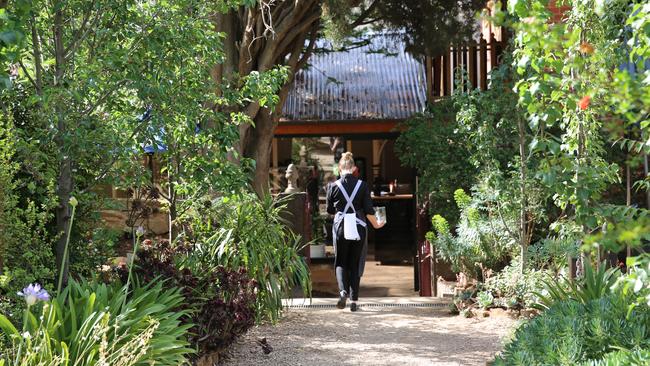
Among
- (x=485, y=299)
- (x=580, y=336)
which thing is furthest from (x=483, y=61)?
(x=580, y=336)

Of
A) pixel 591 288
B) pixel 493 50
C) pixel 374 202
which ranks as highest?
pixel 493 50

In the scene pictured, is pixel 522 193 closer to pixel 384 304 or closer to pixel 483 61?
pixel 384 304

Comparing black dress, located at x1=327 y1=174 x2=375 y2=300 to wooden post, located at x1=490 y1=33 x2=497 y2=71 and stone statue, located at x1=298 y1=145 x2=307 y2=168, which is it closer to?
wooden post, located at x1=490 y1=33 x2=497 y2=71

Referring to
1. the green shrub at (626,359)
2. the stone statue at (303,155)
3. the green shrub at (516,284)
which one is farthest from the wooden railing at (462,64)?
the green shrub at (626,359)

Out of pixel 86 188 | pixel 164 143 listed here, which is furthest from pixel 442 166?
pixel 86 188

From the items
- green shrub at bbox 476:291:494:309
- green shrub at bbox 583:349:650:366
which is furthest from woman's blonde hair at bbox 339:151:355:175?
green shrub at bbox 583:349:650:366

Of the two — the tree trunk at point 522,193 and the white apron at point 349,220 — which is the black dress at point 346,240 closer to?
the white apron at point 349,220

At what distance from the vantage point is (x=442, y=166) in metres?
11.4

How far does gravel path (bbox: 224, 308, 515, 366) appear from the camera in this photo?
635 centimetres

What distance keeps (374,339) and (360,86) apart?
34.7 ft

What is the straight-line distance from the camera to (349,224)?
8398 mm

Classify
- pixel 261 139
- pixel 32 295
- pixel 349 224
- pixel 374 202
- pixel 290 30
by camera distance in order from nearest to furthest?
pixel 32 295 < pixel 349 224 < pixel 290 30 < pixel 261 139 < pixel 374 202

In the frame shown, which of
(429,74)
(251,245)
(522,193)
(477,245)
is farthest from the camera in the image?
(429,74)

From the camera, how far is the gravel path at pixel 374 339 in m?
6.35
